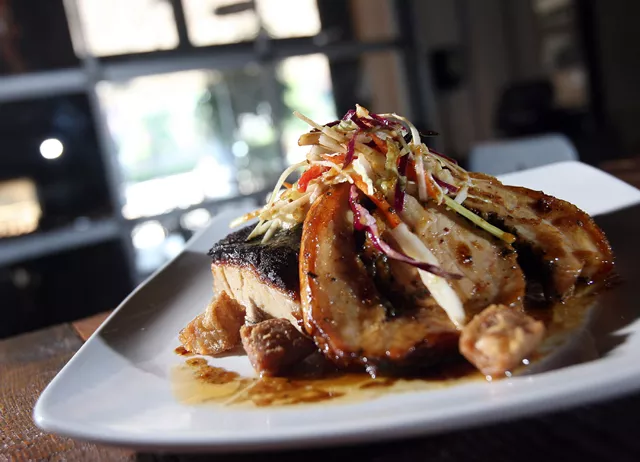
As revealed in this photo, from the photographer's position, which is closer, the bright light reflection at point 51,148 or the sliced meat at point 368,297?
the sliced meat at point 368,297

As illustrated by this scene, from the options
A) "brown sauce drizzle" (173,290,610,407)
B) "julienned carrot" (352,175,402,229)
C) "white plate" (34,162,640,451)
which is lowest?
"brown sauce drizzle" (173,290,610,407)

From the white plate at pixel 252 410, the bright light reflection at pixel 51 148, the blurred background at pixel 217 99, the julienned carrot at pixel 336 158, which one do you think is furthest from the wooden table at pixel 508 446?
the bright light reflection at pixel 51 148

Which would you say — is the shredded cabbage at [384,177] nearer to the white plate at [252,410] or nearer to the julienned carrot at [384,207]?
the julienned carrot at [384,207]

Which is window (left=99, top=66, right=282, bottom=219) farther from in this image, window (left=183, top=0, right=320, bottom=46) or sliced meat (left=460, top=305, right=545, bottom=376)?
sliced meat (left=460, top=305, right=545, bottom=376)

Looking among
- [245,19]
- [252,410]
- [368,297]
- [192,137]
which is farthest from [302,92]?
[252,410]

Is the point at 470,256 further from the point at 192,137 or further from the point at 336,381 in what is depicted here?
the point at 192,137

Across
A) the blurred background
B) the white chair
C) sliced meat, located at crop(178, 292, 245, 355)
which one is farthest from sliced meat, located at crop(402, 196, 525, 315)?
the white chair
